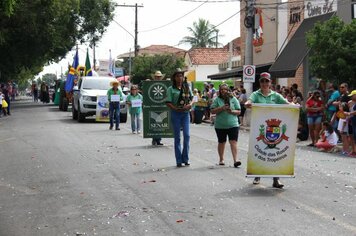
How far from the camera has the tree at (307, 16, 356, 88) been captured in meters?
19.0

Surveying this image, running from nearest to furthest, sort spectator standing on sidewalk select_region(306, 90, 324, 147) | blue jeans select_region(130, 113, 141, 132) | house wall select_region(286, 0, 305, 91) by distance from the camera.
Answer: spectator standing on sidewalk select_region(306, 90, 324, 147), blue jeans select_region(130, 113, 141, 132), house wall select_region(286, 0, 305, 91)

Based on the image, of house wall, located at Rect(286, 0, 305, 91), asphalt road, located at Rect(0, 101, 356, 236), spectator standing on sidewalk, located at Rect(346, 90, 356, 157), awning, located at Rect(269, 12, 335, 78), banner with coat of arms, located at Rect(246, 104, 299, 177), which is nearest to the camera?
asphalt road, located at Rect(0, 101, 356, 236)

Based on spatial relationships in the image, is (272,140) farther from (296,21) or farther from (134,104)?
(296,21)

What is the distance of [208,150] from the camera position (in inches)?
595

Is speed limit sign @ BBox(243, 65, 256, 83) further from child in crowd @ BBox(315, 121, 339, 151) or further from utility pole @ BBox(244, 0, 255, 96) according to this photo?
child in crowd @ BBox(315, 121, 339, 151)

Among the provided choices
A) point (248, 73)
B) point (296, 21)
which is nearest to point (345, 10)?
point (248, 73)

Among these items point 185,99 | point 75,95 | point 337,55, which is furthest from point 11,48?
point 185,99

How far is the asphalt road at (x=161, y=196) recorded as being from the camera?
705 cm

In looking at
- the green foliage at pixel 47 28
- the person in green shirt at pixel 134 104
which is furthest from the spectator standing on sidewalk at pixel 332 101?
the green foliage at pixel 47 28

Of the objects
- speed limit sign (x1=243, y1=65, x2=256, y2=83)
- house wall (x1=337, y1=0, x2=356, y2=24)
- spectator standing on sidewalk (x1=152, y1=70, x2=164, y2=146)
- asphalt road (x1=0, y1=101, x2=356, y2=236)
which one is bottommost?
asphalt road (x1=0, y1=101, x2=356, y2=236)

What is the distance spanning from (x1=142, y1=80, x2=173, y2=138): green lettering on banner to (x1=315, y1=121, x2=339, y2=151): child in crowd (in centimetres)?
403

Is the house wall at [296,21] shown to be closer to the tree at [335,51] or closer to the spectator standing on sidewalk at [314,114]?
the tree at [335,51]

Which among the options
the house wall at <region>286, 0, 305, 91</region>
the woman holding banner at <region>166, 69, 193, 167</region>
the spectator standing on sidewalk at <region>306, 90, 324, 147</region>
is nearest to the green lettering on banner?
the woman holding banner at <region>166, 69, 193, 167</region>

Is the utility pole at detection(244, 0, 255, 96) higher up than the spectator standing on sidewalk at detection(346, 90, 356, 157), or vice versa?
the utility pole at detection(244, 0, 255, 96)
